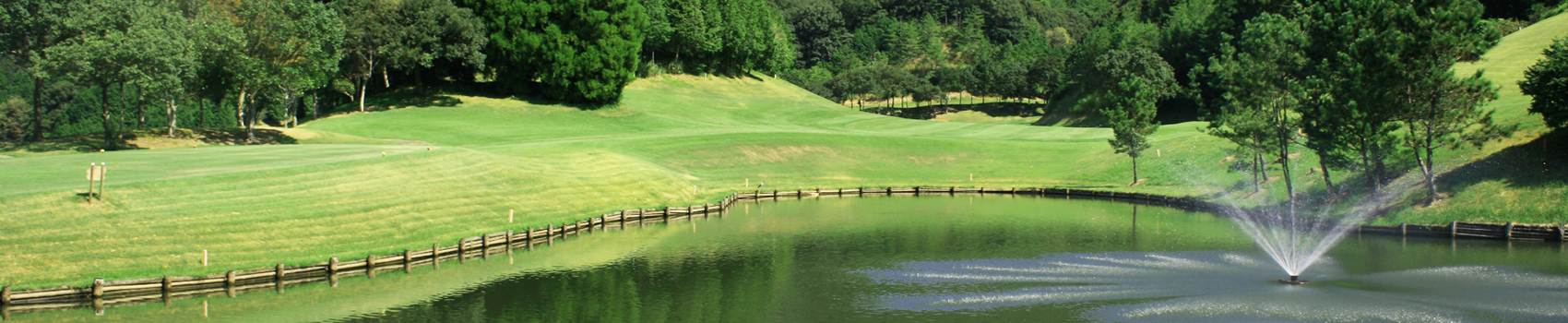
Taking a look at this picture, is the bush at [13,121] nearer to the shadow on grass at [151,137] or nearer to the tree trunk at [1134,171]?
the shadow on grass at [151,137]

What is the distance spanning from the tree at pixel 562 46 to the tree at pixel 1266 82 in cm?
5768

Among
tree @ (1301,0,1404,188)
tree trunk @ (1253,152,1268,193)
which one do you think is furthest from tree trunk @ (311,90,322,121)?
tree @ (1301,0,1404,188)

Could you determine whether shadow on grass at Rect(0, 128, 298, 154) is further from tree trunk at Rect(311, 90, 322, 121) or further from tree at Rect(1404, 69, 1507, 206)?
tree at Rect(1404, 69, 1507, 206)

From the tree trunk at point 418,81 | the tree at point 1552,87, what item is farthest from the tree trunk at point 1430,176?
the tree trunk at point 418,81

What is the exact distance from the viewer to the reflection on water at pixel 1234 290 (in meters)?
26.2

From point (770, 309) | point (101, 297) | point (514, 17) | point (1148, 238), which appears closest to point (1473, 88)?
point (1148, 238)

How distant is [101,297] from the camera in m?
27.6

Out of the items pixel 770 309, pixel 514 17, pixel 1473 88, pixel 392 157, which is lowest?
pixel 770 309

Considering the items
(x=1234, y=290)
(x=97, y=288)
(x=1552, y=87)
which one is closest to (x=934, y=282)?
(x=1234, y=290)

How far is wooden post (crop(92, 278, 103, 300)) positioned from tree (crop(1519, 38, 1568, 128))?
5510 cm

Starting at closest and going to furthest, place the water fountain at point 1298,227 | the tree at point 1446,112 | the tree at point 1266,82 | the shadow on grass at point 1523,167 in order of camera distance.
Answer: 1. the water fountain at point 1298,227
2. the tree at point 1446,112
3. the shadow on grass at point 1523,167
4. the tree at point 1266,82

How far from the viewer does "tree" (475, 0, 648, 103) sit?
92500 mm

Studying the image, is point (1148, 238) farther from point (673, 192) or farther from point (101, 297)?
point (101, 297)

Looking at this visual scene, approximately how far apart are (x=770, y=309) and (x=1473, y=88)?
34822mm
